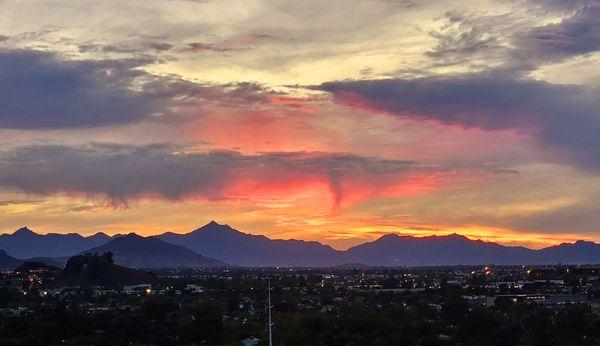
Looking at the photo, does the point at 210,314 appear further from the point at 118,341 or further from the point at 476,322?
the point at 476,322

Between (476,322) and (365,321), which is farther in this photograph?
(365,321)

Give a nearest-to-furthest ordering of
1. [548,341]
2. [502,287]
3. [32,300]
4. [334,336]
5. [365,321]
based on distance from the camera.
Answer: [548,341] → [334,336] → [365,321] → [32,300] → [502,287]

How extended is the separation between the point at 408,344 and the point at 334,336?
8.25 metres

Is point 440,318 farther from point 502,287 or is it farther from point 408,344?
point 502,287

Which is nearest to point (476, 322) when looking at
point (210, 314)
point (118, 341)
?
point (210, 314)

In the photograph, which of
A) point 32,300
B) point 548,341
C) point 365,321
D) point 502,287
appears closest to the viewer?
point 548,341

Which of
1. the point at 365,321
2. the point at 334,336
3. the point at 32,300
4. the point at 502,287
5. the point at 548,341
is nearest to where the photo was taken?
the point at 548,341

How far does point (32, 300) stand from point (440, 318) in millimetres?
75487

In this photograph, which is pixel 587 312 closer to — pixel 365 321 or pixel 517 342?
pixel 517 342

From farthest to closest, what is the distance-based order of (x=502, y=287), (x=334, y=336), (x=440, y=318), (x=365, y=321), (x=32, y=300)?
(x=502, y=287), (x=32, y=300), (x=440, y=318), (x=365, y=321), (x=334, y=336)

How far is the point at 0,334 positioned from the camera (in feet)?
270

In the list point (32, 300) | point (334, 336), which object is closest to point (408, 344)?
point (334, 336)

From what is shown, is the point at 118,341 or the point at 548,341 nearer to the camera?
the point at 548,341

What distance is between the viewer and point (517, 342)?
7712 centimetres
